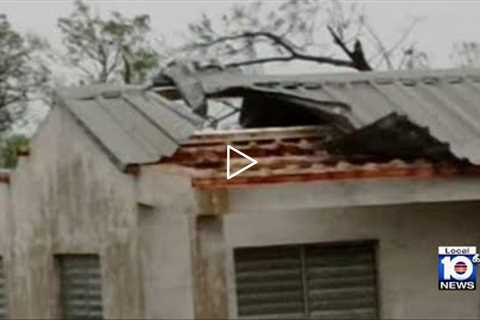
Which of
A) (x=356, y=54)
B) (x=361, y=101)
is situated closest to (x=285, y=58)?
(x=356, y=54)

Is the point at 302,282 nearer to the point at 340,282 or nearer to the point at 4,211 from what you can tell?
the point at 340,282

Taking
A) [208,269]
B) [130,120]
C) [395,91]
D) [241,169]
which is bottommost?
[208,269]

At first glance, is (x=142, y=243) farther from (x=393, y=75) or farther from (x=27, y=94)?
(x=27, y=94)

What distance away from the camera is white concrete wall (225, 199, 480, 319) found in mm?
8469

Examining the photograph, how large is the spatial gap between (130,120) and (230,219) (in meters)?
1.19

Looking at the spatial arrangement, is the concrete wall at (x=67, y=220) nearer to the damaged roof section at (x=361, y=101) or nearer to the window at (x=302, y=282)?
the window at (x=302, y=282)

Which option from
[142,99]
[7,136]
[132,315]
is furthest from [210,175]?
[7,136]

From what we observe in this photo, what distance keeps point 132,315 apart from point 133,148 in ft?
4.43

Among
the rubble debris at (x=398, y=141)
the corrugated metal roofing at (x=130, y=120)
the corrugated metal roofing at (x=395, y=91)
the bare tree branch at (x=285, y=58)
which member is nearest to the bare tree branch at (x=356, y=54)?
the bare tree branch at (x=285, y=58)

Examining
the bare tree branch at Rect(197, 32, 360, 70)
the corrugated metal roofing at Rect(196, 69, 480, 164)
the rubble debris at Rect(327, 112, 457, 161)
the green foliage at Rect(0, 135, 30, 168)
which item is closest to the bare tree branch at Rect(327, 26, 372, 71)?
the bare tree branch at Rect(197, 32, 360, 70)

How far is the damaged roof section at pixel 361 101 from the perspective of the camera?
300 inches

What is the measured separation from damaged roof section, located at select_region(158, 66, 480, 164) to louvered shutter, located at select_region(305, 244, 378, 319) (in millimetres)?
1135

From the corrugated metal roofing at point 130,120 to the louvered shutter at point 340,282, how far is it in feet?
5.07

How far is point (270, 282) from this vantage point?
859 cm
